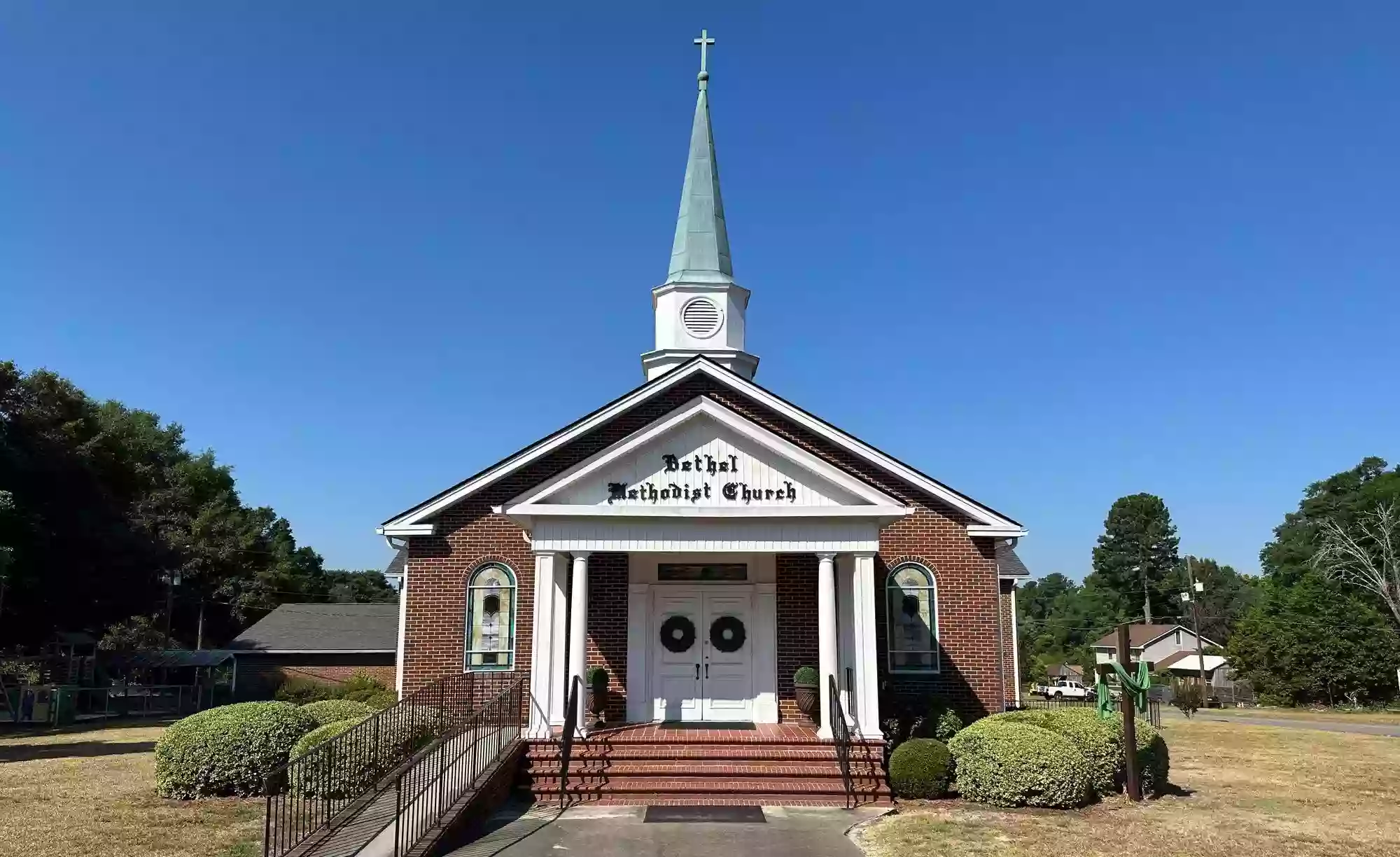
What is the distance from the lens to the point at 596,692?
15938mm

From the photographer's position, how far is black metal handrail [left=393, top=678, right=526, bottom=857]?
32.0 ft

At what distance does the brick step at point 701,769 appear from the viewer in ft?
44.0

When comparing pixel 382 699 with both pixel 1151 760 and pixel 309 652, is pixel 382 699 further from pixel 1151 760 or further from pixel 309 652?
pixel 309 652

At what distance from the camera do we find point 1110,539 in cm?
10062

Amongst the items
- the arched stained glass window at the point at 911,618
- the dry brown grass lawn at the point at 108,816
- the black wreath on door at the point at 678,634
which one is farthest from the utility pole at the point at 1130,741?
the dry brown grass lawn at the point at 108,816

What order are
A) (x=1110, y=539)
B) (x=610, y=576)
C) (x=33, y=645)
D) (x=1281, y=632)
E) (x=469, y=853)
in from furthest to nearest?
(x=1110, y=539) < (x=1281, y=632) < (x=33, y=645) < (x=610, y=576) < (x=469, y=853)

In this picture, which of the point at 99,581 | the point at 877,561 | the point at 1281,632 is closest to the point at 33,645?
the point at 99,581

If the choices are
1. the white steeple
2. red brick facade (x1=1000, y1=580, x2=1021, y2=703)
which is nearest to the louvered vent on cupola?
the white steeple

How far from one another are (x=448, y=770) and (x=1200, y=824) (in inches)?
359

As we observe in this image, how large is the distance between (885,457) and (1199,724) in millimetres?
20455

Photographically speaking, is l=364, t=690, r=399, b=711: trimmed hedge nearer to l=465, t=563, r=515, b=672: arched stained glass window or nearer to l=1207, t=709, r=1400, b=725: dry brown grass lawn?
l=465, t=563, r=515, b=672: arched stained glass window

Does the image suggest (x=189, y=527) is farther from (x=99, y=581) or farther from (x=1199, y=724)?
(x=1199, y=724)

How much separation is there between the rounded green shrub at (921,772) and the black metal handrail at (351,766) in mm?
6104

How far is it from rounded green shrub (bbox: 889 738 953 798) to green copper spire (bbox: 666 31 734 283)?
11.5 metres
